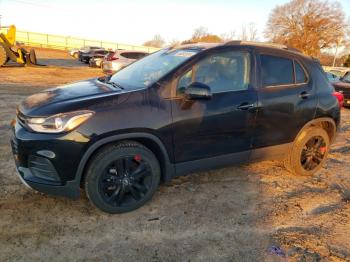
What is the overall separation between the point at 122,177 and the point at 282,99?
88.2 inches

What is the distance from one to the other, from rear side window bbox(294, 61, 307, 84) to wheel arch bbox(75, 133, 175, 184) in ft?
7.04

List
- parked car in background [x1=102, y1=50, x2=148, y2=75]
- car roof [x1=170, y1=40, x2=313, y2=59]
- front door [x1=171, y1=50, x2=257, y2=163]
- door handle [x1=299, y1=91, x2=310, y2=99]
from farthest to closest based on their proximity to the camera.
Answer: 1. parked car in background [x1=102, y1=50, x2=148, y2=75]
2. door handle [x1=299, y1=91, x2=310, y2=99]
3. car roof [x1=170, y1=40, x2=313, y2=59]
4. front door [x1=171, y1=50, x2=257, y2=163]

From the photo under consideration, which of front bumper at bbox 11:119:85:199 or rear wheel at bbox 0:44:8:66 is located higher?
rear wheel at bbox 0:44:8:66

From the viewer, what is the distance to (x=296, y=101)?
421cm

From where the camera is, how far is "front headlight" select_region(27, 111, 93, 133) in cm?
298

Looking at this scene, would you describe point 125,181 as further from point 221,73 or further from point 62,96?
point 221,73

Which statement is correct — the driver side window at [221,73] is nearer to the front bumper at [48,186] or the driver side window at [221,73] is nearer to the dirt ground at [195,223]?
the dirt ground at [195,223]

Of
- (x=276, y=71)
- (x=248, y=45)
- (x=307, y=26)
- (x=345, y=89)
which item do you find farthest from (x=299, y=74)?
(x=307, y=26)

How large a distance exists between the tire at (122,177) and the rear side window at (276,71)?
70.5 inches

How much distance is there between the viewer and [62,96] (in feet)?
11.1

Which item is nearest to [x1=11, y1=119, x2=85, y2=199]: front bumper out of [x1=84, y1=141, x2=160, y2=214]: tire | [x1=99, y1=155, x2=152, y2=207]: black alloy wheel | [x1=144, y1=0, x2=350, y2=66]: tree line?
[x1=84, y1=141, x2=160, y2=214]: tire

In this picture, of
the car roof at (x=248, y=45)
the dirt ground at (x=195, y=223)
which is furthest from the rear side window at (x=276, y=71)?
the dirt ground at (x=195, y=223)

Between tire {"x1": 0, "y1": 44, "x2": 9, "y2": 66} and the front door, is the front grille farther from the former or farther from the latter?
tire {"x1": 0, "y1": 44, "x2": 9, "y2": 66}

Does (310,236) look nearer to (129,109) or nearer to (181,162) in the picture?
(181,162)
